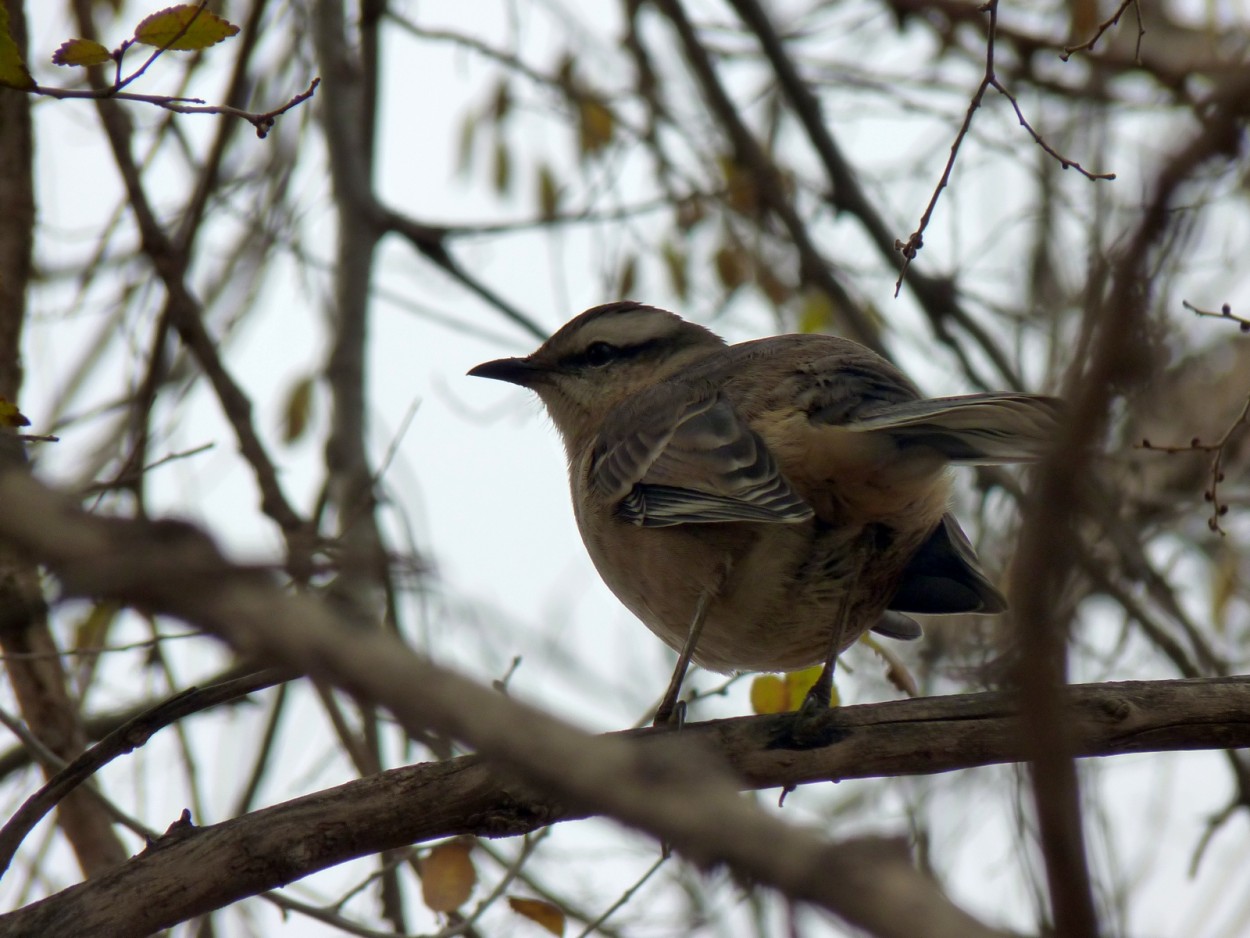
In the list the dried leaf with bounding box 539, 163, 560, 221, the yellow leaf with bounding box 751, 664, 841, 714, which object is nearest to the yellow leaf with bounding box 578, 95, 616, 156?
the dried leaf with bounding box 539, 163, 560, 221

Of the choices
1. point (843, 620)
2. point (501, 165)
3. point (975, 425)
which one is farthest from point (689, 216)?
point (975, 425)

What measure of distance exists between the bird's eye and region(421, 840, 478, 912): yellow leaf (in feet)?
7.90

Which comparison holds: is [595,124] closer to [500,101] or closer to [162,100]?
[500,101]

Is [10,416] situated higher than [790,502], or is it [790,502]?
[790,502]

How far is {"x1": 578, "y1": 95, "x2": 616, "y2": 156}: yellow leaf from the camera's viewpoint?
271 inches

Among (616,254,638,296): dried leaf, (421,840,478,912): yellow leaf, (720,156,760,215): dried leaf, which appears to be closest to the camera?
(421,840,478,912): yellow leaf

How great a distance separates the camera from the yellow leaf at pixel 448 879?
3.64 meters

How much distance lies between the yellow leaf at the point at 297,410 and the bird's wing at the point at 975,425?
3.75m

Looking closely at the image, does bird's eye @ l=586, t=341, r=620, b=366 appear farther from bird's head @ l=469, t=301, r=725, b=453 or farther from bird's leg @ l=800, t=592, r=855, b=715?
bird's leg @ l=800, t=592, r=855, b=715

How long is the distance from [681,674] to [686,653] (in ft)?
0.24

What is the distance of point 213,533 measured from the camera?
1244 mm

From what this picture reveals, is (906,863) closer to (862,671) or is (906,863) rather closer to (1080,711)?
(1080,711)

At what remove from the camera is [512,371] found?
5.65 meters

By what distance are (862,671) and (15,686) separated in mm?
3654
